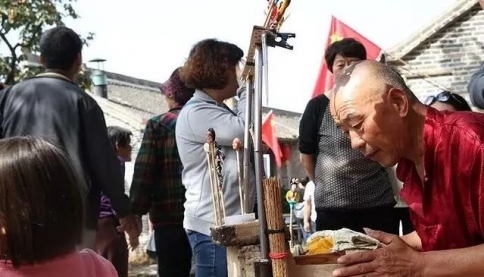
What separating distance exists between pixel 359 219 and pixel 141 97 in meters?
34.5

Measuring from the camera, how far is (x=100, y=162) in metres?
4.17

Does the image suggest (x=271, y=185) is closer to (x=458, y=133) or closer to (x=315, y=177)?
(x=458, y=133)

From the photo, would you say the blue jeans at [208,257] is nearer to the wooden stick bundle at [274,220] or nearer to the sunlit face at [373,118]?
the wooden stick bundle at [274,220]

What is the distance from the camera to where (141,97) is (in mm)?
38375

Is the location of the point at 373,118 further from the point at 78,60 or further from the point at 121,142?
the point at 121,142

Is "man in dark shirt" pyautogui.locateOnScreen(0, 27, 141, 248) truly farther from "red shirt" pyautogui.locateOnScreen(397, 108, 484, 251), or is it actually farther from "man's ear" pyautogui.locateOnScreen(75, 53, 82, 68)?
"red shirt" pyautogui.locateOnScreen(397, 108, 484, 251)

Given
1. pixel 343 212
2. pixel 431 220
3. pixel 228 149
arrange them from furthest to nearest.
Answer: pixel 343 212 → pixel 228 149 → pixel 431 220

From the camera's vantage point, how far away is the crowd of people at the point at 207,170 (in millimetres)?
2260

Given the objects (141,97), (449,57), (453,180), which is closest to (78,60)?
(453,180)

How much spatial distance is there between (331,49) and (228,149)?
3.96 feet

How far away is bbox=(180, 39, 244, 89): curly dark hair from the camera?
420 cm

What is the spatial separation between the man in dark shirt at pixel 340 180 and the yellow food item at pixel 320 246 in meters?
1.77

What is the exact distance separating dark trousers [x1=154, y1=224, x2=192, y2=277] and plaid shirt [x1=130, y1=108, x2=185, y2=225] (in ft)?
0.19

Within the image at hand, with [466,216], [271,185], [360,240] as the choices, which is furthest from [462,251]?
[271,185]
